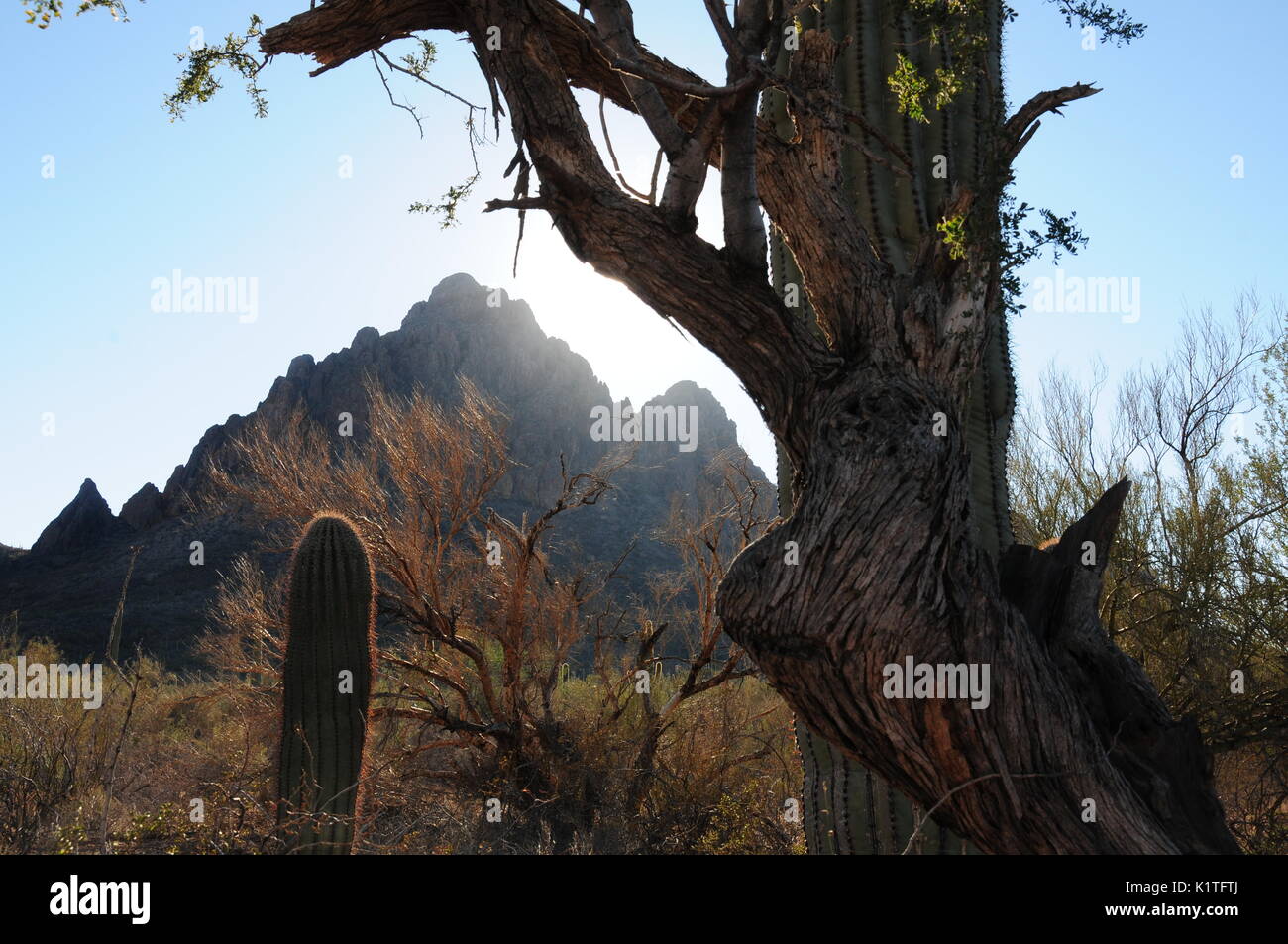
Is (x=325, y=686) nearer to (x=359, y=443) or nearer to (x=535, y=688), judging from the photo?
(x=535, y=688)

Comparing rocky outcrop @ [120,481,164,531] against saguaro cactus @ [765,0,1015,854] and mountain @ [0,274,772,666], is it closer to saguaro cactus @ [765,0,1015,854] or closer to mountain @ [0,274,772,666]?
mountain @ [0,274,772,666]

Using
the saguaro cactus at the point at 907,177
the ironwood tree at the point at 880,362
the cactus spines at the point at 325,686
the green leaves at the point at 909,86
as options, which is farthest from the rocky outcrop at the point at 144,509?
the green leaves at the point at 909,86

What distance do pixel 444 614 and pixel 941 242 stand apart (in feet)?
19.5

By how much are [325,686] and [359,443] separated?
1057 inches

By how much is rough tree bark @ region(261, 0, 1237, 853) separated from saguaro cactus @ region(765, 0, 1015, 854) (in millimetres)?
267

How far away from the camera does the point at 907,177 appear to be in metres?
4.81

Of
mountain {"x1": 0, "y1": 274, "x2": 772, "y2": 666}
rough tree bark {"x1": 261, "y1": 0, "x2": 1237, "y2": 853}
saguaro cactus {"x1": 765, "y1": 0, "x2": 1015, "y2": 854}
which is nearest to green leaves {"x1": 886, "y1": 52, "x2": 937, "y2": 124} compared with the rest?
saguaro cactus {"x1": 765, "y1": 0, "x2": 1015, "y2": 854}

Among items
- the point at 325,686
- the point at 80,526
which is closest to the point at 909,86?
the point at 325,686

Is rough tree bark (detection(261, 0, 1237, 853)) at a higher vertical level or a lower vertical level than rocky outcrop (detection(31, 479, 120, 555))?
lower

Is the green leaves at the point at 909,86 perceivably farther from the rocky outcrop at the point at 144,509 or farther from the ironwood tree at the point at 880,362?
the rocky outcrop at the point at 144,509

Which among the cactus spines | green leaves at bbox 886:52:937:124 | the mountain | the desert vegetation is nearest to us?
green leaves at bbox 886:52:937:124

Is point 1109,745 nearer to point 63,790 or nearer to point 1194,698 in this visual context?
point 1194,698

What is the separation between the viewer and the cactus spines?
4.62 meters

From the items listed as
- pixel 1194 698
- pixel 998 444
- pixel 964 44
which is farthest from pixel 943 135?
pixel 1194 698
